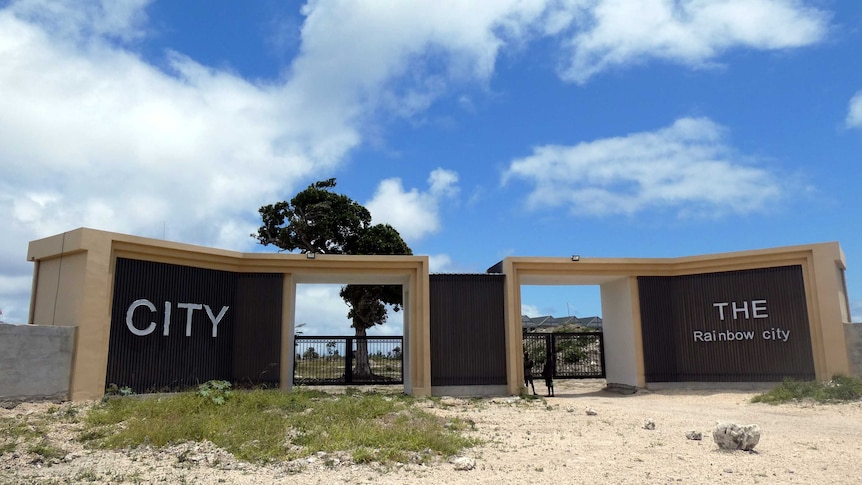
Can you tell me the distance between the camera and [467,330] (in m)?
18.0

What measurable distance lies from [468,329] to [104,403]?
30.7 ft

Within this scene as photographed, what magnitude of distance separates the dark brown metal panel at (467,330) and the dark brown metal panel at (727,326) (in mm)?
4640

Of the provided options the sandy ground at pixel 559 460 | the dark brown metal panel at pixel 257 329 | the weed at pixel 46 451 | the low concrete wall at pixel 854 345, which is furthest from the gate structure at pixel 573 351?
the weed at pixel 46 451

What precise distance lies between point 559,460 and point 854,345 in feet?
39.8

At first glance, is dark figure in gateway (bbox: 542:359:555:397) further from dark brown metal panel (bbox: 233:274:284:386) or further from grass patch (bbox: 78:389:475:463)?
dark brown metal panel (bbox: 233:274:284:386)

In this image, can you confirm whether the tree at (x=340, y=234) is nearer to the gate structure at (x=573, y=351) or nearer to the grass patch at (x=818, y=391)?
the gate structure at (x=573, y=351)

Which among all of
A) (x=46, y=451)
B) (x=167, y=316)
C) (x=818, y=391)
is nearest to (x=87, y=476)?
(x=46, y=451)

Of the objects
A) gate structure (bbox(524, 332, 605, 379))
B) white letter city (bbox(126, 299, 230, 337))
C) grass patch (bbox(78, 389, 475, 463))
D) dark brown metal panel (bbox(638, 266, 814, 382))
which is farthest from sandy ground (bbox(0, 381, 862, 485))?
gate structure (bbox(524, 332, 605, 379))

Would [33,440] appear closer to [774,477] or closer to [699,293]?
[774,477]

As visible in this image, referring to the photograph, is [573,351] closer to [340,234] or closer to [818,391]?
[818,391]

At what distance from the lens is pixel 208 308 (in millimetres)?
16141

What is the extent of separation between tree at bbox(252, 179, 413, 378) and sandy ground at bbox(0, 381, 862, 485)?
711 inches

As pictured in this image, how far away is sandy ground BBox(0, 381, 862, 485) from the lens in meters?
7.85

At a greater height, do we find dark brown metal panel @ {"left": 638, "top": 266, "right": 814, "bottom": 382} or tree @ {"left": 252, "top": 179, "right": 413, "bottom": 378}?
tree @ {"left": 252, "top": 179, "right": 413, "bottom": 378}
